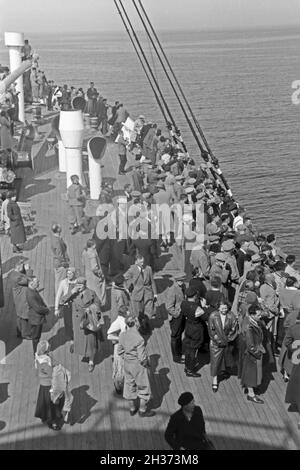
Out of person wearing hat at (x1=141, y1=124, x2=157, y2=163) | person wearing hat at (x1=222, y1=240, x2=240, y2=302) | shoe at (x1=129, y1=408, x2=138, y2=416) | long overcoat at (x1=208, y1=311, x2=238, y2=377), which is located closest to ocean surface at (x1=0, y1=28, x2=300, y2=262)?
person wearing hat at (x1=141, y1=124, x2=157, y2=163)

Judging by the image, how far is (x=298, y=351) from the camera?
9047 millimetres

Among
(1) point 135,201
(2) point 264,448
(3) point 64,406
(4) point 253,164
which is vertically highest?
(4) point 253,164

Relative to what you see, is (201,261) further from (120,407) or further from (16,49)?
(16,49)

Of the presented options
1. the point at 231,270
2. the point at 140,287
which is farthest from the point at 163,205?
the point at 140,287

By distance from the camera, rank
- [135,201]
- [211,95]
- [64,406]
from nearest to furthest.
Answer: [64,406] < [135,201] < [211,95]

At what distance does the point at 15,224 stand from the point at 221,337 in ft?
20.6

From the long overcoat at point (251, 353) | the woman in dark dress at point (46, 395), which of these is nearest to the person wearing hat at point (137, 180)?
the long overcoat at point (251, 353)

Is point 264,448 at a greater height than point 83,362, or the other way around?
point 83,362

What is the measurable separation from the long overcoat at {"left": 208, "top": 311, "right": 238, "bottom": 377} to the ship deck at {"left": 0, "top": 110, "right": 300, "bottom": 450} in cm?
40

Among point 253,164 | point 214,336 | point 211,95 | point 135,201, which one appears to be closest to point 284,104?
point 211,95

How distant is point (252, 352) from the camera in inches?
365

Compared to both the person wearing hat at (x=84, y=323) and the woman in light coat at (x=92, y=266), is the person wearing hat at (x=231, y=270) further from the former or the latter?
the person wearing hat at (x=84, y=323)

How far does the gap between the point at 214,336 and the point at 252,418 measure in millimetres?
1140
